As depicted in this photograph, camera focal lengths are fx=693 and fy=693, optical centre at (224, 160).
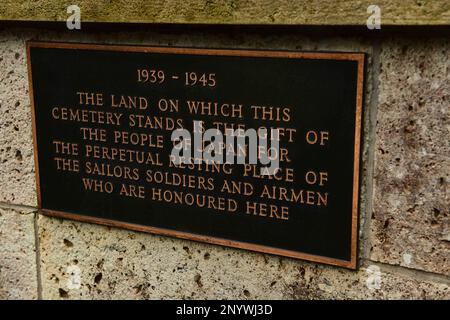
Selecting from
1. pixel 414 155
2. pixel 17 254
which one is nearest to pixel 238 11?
pixel 414 155

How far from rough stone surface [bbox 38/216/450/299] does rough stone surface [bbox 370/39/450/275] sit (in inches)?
6.3

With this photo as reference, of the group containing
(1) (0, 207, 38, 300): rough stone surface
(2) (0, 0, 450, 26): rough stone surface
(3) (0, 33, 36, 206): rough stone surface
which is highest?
(2) (0, 0, 450, 26): rough stone surface

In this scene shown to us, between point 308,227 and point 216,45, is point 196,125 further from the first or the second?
point 308,227

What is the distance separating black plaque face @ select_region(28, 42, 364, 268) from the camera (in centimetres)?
288

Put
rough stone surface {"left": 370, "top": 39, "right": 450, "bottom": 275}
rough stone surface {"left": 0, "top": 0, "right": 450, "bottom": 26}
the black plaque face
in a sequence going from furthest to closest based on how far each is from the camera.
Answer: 1. the black plaque face
2. rough stone surface {"left": 370, "top": 39, "right": 450, "bottom": 275}
3. rough stone surface {"left": 0, "top": 0, "right": 450, "bottom": 26}

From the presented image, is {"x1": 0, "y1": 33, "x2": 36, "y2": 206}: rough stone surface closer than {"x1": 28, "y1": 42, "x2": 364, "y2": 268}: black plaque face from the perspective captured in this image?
No

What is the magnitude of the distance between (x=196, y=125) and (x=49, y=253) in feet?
3.85

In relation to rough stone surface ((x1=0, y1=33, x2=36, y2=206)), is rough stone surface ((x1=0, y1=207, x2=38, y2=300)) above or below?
below

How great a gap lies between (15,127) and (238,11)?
4.71ft

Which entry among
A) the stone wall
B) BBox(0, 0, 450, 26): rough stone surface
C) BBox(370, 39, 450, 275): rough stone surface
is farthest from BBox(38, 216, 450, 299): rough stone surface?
BBox(0, 0, 450, 26): rough stone surface

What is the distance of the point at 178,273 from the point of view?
338 centimetres

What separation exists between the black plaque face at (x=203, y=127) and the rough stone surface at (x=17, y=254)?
0.69ft

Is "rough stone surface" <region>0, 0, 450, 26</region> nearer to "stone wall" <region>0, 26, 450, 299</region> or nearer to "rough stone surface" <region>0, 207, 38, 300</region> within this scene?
"stone wall" <region>0, 26, 450, 299</region>

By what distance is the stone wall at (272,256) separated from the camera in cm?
274
